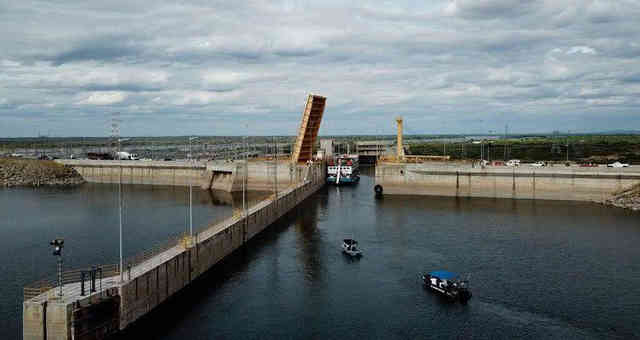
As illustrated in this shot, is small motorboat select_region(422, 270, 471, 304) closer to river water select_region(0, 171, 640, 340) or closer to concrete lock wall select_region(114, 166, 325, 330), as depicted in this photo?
river water select_region(0, 171, 640, 340)

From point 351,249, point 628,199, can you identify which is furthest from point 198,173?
point 628,199

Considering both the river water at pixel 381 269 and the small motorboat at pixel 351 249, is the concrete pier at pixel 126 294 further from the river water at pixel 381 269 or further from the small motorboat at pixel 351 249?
the small motorboat at pixel 351 249

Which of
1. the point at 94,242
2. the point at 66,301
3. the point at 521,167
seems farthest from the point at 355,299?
the point at 521,167

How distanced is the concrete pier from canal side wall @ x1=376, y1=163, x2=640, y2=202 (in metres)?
38.3

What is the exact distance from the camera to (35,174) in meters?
92.1

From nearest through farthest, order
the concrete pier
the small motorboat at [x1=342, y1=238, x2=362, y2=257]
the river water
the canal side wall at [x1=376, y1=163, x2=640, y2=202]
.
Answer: the concrete pier → the river water → the small motorboat at [x1=342, y1=238, x2=362, y2=257] → the canal side wall at [x1=376, y1=163, x2=640, y2=202]

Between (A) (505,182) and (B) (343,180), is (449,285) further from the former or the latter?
(B) (343,180)

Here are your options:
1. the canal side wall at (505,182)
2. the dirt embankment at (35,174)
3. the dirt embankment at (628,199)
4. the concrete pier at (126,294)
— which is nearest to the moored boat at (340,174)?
the canal side wall at (505,182)

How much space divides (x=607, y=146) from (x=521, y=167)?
115 metres

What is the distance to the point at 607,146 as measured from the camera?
168750 mm

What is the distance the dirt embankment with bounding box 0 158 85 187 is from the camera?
90.1 metres

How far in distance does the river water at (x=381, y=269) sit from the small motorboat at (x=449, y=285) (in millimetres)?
A: 684

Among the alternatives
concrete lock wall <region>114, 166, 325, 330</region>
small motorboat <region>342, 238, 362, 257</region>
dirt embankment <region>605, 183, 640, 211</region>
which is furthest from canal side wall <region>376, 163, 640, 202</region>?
small motorboat <region>342, 238, 362, 257</region>

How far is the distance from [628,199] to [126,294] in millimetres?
62535
